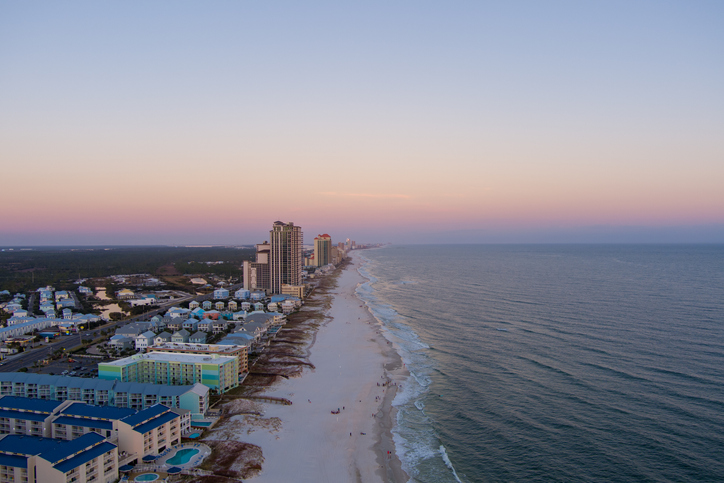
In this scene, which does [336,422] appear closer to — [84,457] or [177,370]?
[84,457]

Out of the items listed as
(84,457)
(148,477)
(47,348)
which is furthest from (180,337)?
(84,457)

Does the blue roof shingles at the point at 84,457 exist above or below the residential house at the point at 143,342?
above

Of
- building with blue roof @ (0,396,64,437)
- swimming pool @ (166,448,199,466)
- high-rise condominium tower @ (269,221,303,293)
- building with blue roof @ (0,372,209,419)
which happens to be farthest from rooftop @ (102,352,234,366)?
high-rise condominium tower @ (269,221,303,293)

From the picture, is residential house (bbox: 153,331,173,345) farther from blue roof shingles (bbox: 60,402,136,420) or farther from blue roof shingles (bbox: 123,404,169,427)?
blue roof shingles (bbox: 123,404,169,427)

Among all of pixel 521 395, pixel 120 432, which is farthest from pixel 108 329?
pixel 521 395

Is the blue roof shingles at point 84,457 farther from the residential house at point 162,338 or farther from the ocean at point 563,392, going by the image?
the residential house at point 162,338

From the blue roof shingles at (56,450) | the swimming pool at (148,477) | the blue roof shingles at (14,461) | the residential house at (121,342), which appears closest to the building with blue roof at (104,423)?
the swimming pool at (148,477)
